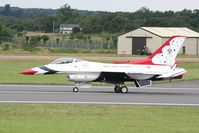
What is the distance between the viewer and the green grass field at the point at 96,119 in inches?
620

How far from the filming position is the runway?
82.4ft

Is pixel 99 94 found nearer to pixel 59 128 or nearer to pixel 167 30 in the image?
pixel 59 128

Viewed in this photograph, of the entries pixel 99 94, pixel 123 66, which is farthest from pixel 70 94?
pixel 123 66

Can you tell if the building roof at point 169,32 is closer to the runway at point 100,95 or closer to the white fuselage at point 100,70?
the runway at point 100,95

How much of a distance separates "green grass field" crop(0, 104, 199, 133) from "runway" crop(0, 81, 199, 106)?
2.30 m

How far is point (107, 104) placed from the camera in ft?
78.1

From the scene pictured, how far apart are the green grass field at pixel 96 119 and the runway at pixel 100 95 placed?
230 cm

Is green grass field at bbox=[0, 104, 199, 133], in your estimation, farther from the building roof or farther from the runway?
the building roof

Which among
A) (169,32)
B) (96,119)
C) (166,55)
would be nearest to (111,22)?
(169,32)

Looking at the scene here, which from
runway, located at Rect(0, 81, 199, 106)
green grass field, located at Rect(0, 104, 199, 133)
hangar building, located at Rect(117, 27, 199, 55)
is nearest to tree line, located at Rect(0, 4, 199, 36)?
hangar building, located at Rect(117, 27, 199, 55)

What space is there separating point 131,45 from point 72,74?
57.0m

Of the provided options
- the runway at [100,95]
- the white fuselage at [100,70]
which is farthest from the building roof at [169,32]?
the white fuselage at [100,70]

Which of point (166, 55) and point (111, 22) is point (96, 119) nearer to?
point (166, 55)

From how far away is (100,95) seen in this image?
28125 mm
